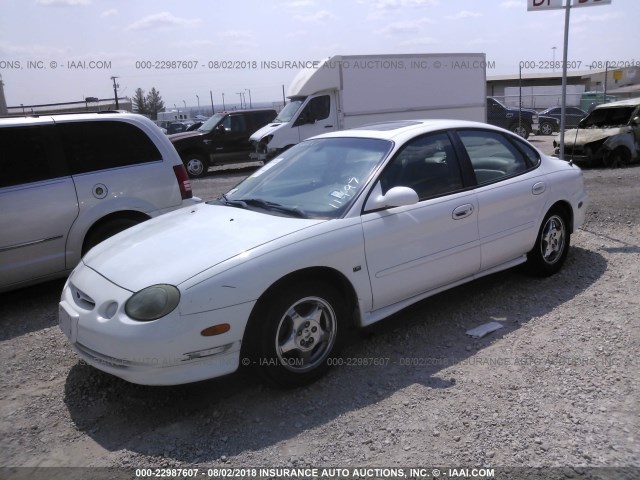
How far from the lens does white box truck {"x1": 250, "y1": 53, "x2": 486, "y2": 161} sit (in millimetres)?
14625

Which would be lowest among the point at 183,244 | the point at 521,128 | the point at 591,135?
the point at 521,128

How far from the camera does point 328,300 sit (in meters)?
3.59

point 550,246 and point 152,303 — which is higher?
point 152,303

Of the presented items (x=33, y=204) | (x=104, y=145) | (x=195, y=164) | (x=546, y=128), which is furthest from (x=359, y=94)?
(x=546, y=128)

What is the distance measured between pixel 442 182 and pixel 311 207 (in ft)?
3.74

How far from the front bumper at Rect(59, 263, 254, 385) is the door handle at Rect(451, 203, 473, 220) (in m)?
1.86

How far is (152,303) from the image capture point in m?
3.12

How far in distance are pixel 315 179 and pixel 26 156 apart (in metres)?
3.00

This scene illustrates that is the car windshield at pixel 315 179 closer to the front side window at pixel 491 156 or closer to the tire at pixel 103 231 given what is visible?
the front side window at pixel 491 156

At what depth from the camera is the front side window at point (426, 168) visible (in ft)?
13.6

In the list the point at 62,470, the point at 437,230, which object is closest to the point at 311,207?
the point at 437,230

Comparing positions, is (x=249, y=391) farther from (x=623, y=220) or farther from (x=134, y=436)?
(x=623, y=220)

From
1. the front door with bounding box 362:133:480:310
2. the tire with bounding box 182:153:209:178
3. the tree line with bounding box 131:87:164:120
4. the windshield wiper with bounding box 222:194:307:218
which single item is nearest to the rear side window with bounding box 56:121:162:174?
the windshield wiper with bounding box 222:194:307:218

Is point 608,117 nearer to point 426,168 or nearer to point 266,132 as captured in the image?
point 266,132
